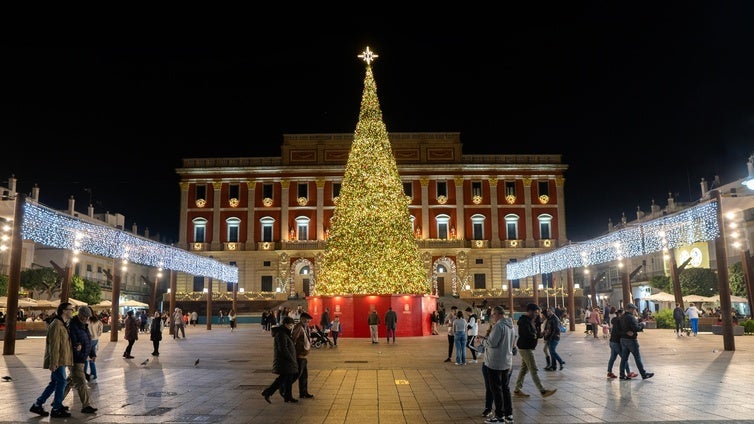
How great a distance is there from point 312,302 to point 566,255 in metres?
13.3

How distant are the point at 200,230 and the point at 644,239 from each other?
45.2m

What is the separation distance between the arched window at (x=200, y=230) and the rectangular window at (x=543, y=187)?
108ft

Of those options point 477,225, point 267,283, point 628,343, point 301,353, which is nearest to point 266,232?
point 267,283

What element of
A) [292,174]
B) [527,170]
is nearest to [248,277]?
[292,174]

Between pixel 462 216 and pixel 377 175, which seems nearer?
pixel 377 175

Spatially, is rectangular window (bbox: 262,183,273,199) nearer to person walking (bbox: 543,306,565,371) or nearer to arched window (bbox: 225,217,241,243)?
arched window (bbox: 225,217,241,243)

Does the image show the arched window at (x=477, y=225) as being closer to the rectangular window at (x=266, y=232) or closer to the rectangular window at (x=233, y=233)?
the rectangular window at (x=266, y=232)

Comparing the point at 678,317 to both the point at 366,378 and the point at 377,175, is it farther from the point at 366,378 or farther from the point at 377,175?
the point at 366,378

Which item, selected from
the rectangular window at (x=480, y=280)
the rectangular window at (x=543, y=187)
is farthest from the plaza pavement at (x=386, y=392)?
the rectangular window at (x=543, y=187)

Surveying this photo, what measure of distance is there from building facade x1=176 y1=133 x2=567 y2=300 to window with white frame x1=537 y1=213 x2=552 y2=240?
0.31ft

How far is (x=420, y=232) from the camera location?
2292 inches

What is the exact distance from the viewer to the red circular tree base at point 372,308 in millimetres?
26125

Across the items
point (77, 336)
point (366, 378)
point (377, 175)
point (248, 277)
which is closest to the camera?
point (77, 336)

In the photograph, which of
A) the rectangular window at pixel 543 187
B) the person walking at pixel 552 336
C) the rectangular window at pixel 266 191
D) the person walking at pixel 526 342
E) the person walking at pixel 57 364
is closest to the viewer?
the person walking at pixel 57 364
